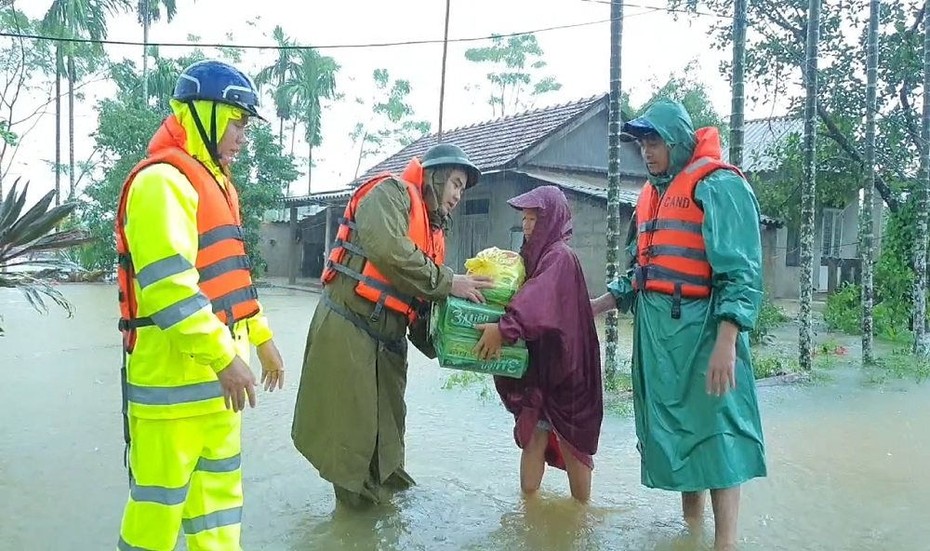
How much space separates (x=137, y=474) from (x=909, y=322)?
11.6m

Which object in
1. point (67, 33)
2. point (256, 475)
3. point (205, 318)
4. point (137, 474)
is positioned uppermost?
point (67, 33)

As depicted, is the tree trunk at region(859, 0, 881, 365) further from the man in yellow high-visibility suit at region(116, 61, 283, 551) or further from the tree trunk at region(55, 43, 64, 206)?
the tree trunk at region(55, 43, 64, 206)

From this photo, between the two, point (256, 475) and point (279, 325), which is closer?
point (256, 475)

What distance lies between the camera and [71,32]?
22.0m

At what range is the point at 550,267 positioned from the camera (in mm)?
3490

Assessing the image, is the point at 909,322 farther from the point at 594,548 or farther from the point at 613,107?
the point at 594,548

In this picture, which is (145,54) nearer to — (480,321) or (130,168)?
(130,168)

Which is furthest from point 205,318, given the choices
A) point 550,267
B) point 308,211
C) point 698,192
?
point 308,211

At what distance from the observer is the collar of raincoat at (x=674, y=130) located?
126 inches

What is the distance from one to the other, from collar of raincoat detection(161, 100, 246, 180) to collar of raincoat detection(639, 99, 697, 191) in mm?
1729

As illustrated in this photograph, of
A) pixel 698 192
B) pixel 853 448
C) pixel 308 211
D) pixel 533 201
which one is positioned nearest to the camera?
pixel 698 192

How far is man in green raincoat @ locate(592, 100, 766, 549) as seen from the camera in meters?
2.96

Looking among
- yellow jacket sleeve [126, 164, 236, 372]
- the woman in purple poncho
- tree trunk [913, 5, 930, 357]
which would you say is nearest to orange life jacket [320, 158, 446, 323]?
the woman in purple poncho

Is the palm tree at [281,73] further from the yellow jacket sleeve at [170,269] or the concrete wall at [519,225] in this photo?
the yellow jacket sleeve at [170,269]
